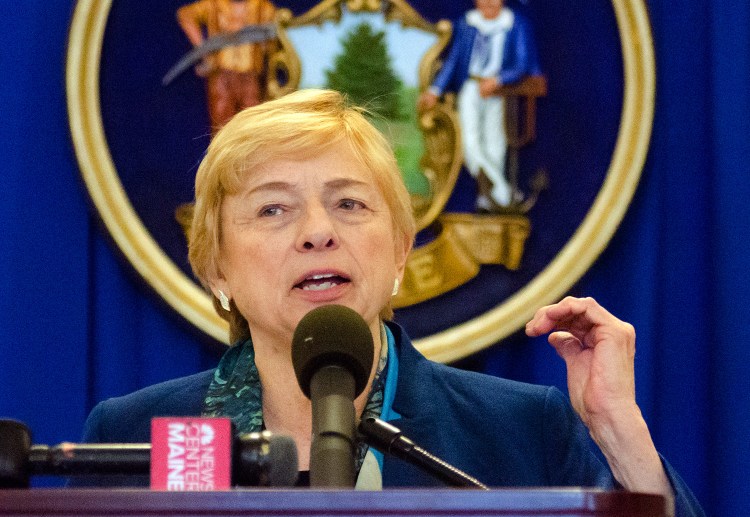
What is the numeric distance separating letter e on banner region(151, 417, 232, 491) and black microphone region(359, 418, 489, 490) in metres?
0.25

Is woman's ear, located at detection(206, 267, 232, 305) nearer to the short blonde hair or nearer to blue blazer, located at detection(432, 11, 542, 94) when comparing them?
the short blonde hair

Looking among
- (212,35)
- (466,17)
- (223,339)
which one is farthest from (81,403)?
(466,17)

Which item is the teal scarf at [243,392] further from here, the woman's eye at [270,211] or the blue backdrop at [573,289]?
the blue backdrop at [573,289]

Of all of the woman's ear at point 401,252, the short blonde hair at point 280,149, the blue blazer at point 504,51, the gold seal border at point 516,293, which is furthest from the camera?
the blue blazer at point 504,51

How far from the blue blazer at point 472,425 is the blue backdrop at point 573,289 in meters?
0.63

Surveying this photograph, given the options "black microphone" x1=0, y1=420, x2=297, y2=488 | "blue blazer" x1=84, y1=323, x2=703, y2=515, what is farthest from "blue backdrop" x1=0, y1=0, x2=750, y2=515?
"black microphone" x1=0, y1=420, x2=297, y2=488

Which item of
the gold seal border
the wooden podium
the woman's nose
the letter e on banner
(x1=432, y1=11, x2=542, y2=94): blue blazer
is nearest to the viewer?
the wooden podium

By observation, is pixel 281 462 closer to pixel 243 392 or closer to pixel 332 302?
pixel 332 302

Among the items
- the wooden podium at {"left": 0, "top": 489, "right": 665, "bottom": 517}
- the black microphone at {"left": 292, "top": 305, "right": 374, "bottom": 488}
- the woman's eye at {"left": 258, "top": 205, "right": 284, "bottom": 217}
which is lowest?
the wooden podium at {"left": 0, "top": 489, "right": 665, "bottom": 517}

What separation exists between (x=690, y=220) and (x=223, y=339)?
111 centimetres

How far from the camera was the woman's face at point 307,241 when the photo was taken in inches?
75.5

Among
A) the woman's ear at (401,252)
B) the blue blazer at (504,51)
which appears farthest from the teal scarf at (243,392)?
the blue blazer at (504,51)

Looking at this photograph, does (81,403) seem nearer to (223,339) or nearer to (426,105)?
(223,339)

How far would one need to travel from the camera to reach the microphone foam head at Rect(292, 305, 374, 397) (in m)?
1.36
